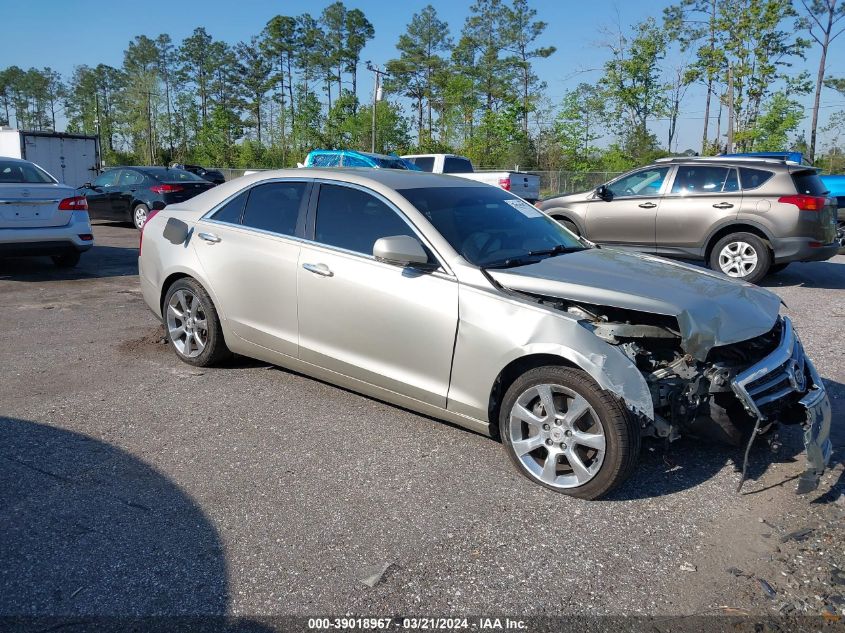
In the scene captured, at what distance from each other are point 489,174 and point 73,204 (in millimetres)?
11372

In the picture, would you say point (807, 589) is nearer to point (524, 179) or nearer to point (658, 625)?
point (658, 625)

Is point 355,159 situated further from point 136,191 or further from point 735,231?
point 735,231

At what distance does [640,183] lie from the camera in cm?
1069

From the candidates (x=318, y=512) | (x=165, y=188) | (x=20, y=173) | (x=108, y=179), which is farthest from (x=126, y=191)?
(x=318, y=512)

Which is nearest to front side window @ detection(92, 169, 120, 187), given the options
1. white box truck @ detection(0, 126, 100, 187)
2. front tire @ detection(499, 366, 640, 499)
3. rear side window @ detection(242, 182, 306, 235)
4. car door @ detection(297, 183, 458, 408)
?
white box truck @ detection(0, 126, 100, 187)

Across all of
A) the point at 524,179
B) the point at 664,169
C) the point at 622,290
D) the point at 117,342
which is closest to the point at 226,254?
the point at 117,342

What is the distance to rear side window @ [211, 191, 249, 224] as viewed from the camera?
526 cm

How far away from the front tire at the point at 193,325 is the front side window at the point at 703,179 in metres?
7.49

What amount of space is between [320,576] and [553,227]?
3.15 m

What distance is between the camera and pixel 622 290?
370 cm

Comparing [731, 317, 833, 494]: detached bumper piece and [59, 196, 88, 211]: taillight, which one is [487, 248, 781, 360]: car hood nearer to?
[731, 317, 833, 494]: detached bumper piece

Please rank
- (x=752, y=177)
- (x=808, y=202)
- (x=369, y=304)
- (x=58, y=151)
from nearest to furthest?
(x=369, y=304) → (x=808, y=202) → (x=752, y=177) → (x=58, y=151)

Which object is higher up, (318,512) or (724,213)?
(724,213)

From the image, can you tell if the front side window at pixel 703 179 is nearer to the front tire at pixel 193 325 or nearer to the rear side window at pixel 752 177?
the rear side window at pixel 752 177
